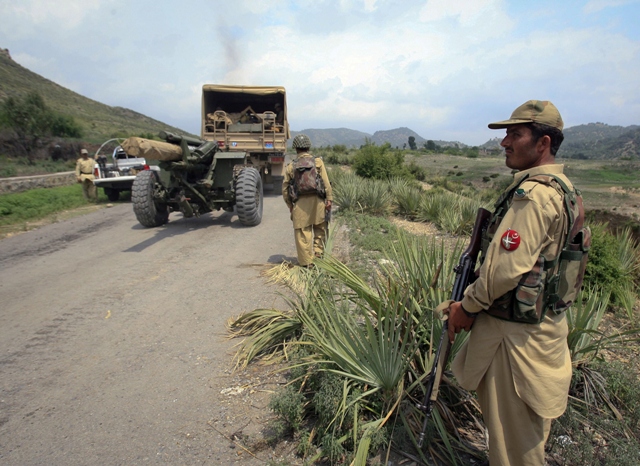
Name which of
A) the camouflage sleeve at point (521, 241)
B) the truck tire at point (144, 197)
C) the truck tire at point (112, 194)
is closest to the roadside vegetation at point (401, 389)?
the camouflage sleeve at point (521, 241)

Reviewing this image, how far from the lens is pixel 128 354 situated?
130 inches

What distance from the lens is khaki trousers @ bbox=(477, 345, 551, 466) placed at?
1.69 metres

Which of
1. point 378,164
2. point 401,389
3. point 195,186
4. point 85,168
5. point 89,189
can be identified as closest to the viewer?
point 401,389

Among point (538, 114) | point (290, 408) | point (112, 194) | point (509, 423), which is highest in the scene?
point (538, 114)

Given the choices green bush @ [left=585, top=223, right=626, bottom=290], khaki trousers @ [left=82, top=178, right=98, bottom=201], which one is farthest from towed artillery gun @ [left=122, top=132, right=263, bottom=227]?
green bush @ [left=585, top=223, right=626, bottom=290]

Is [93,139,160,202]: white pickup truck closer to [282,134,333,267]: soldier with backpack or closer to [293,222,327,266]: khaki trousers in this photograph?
[282,134,333,267]: soldier with backpack

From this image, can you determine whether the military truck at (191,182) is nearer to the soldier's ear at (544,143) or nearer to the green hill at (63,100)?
the soldier's ear at (544,143)

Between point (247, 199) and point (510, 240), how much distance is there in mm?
6520

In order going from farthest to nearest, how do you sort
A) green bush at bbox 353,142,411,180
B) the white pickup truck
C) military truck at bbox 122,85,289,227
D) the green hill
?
the green hill < green bush at bbox 353,142,411,180 < the white pickup truck < military truck at bbox 122,85,289,227

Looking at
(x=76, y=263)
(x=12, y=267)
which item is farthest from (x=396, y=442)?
(x=12, y=267)

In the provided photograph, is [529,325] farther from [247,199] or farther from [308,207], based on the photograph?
[247,199]

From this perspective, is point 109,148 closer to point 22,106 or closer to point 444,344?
point 22,106

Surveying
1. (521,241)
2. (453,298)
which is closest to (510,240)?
(521,241)

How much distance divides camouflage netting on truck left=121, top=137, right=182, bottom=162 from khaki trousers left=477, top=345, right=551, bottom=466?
521 cm
